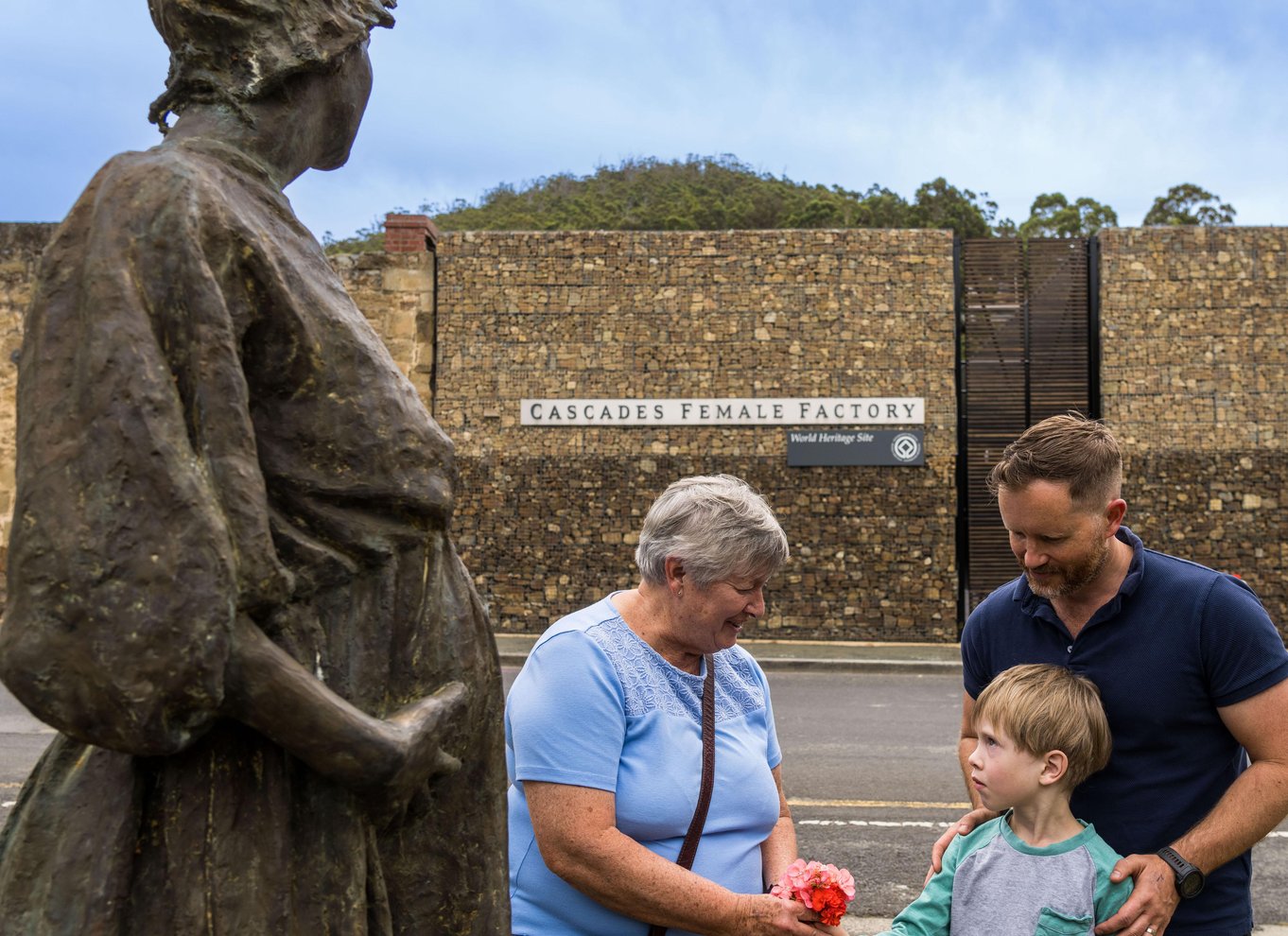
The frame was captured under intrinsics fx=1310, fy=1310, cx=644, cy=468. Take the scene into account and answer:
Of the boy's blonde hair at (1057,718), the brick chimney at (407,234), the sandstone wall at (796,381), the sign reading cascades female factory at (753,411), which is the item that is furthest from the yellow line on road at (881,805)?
the brick chimney at (407,234)

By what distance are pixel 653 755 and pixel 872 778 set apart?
6.09 m

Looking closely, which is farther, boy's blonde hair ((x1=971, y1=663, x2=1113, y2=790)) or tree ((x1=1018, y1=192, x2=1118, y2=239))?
tree ((x1=1018, y1=192, x2=1118, y2=239))

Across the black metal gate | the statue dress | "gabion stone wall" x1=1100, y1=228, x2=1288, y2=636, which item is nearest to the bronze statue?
the statue dress

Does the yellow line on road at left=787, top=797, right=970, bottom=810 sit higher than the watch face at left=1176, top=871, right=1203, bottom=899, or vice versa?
the watch face at left=1176, top=871, right=1203, bottom=899

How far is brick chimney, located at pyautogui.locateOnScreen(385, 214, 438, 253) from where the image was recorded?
1902 centimetres

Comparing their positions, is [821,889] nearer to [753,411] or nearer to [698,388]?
[753,411]

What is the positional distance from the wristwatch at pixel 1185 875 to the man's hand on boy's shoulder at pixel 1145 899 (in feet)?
0.04

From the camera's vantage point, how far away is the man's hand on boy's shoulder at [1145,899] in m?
2.62

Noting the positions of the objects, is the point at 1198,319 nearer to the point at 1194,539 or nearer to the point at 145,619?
the point at 1194,539

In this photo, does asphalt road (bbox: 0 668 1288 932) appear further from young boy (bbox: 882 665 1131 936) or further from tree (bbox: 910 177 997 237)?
tree (bbox: 910 177 997 237)

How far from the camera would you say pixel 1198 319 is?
18.5 metres

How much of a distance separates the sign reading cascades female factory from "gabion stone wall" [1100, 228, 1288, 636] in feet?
10.0

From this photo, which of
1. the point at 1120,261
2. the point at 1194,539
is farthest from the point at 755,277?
the point at 1194,539

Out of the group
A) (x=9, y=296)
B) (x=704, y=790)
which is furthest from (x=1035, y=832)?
(x=9, y=296)
